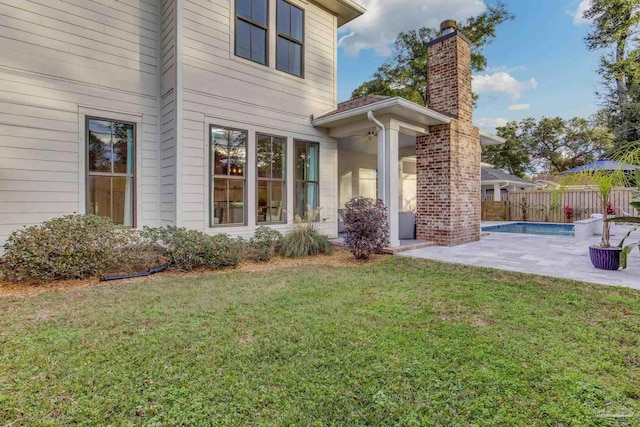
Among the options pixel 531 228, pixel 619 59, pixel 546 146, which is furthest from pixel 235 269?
pixel 546 146

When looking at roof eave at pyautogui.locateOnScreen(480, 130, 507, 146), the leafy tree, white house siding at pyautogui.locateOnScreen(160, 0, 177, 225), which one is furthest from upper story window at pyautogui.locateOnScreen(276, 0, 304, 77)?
the leafy tree

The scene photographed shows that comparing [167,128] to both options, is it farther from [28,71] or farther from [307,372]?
[307,372]

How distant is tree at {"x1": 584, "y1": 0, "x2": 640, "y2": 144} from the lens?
13.4 meters

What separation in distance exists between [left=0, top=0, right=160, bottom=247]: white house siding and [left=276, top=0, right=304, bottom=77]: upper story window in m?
2.70

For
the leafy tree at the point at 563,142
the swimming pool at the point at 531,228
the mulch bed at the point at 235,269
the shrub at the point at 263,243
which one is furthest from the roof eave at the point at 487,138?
the leafy tree at the point at 563,142

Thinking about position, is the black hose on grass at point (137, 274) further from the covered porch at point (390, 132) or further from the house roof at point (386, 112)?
the house roof at point (386, 112)

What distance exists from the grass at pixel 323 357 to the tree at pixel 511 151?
29.6 m

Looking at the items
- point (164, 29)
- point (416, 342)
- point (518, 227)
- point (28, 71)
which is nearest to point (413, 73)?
point (518, 227)

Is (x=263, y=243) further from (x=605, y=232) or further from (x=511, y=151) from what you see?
(x=511, y=151)

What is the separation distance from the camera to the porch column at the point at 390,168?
22.7ft

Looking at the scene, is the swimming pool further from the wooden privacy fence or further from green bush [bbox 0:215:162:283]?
green bush [bbox 0:215:162:283]

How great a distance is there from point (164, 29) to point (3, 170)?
3.77m

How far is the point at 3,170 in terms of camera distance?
16.2 ft

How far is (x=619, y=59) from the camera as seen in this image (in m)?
14.7
